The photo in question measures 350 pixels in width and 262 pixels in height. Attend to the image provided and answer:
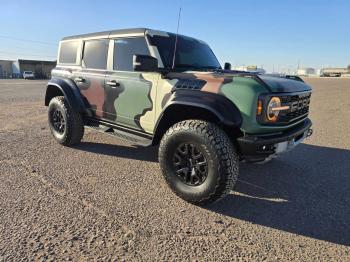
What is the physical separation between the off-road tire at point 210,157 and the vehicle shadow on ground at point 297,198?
25 centimetres

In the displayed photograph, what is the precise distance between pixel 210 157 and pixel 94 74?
110 inches

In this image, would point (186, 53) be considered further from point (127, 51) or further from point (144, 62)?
point (144, 62)

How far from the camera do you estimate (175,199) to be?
13.1ft

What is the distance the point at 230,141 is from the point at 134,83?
1.72 meters

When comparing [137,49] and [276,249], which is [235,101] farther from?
[137,49]

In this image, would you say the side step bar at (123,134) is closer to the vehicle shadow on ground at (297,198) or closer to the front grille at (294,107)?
the vehicle shadow on ground at (297,198)

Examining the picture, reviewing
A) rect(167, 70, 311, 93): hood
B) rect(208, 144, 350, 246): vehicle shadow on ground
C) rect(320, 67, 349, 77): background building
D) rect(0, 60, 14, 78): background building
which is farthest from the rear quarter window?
rect(320, 67, 349, 77): background building

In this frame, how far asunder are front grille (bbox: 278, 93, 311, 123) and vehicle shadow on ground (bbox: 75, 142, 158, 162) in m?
2.33

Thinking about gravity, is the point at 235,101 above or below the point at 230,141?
above

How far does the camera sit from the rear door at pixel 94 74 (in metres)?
5.35

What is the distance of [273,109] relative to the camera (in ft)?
12.0

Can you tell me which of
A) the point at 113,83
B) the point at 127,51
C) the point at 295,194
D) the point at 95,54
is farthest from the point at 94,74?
the point at 295,194

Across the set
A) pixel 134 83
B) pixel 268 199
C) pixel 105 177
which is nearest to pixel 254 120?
pixel 268 199

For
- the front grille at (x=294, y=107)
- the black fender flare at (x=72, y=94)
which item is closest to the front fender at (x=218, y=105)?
the front grille at (x=294, y=107)
